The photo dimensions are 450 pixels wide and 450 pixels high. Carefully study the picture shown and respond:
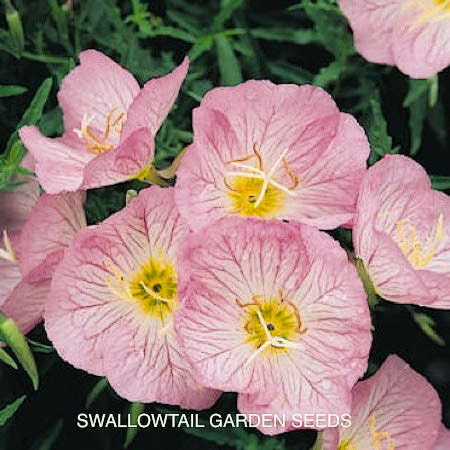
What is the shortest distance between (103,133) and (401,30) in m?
0.36

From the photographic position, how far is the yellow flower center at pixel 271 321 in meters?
0.91

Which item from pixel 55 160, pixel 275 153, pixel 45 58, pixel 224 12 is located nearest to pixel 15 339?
pixel 55 160

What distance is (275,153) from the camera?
3.10 feet

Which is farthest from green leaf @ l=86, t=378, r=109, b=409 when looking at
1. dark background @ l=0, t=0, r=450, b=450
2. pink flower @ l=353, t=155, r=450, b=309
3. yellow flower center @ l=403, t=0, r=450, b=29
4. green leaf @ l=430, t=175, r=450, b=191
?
yellow flower center @ l=403, t=0, r=450, b=29

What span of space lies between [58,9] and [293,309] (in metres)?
0.47

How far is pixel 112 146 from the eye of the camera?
991 mm

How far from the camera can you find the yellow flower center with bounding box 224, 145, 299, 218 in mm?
936

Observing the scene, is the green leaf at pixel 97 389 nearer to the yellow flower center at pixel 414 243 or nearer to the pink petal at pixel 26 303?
the pink petal at pixel 26 303

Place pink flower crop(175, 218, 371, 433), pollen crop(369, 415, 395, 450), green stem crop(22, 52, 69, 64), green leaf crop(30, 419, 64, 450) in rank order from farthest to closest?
green stem crop(22, 52, 69, 64), green leaf crop(30, 419, 64, 450), pollen crop(369, 415, 395, 450), pink flower crop(175, 218, 371, 433)

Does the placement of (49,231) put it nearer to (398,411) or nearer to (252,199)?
(252,199)

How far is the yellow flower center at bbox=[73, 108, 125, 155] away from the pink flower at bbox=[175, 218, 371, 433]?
194 mm

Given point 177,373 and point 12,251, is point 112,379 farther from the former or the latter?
point 12,251

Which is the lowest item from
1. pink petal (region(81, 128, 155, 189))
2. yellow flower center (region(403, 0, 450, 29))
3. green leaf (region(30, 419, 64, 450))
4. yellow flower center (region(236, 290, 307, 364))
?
green leaf (region(30, 419, 64, 450))

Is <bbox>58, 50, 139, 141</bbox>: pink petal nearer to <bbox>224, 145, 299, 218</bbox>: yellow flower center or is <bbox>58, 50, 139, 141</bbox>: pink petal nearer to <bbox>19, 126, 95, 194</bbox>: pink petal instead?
<bbox>19, 126, 95, 194</bbox>: pink petal
